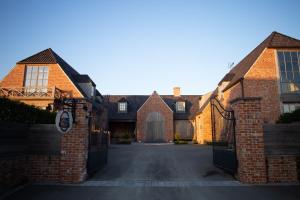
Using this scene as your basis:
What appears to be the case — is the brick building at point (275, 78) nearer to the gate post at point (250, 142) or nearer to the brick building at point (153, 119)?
the gate post at point (250, 142)

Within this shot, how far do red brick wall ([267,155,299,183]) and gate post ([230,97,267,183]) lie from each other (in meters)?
0.28

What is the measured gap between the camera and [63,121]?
7.66 meters

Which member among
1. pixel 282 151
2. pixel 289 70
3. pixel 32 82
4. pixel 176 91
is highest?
pixel 176 91

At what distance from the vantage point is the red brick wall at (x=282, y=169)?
7627mm

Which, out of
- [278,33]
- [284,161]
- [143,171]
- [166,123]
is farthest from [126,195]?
[166,123]

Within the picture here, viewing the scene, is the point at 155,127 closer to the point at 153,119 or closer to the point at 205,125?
the point at 153,119

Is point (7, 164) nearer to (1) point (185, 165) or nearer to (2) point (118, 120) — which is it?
(1) point (185, 165)

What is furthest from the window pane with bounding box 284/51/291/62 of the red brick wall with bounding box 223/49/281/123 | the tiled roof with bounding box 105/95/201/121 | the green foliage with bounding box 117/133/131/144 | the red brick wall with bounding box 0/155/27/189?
the red brick wall with bounding box 0/155/27/189

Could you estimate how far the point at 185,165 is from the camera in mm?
10609

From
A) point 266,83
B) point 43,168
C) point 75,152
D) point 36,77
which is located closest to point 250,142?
point 75,152

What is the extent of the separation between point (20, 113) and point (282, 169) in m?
9.95

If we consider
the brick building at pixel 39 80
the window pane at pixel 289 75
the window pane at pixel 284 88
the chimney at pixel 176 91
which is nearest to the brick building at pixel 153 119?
the chimney at pixel 176 91

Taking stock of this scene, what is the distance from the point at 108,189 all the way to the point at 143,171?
2.85 meters

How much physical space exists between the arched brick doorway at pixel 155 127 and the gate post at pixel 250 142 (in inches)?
901
